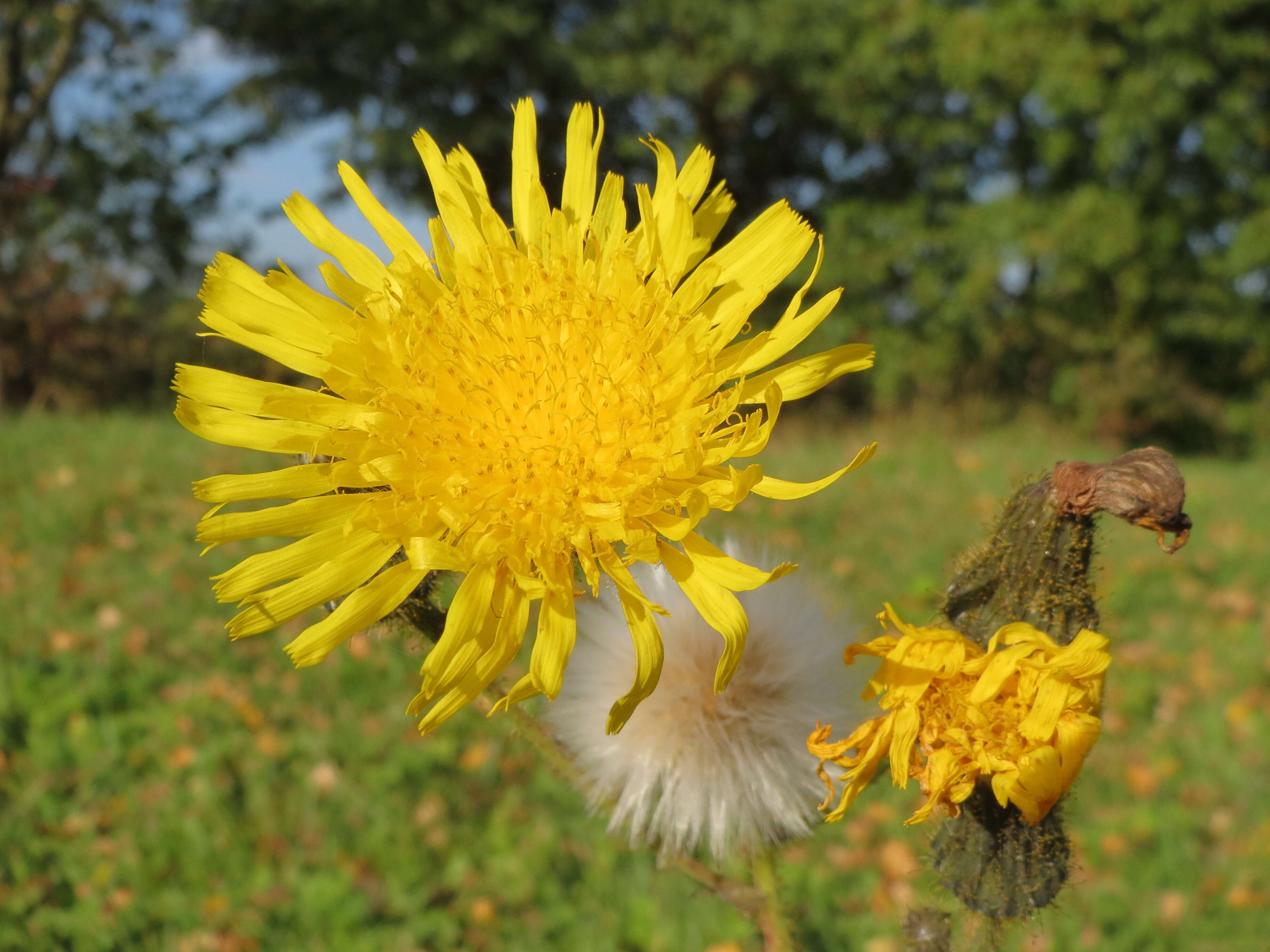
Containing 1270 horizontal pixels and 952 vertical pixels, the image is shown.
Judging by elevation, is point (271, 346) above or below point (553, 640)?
above

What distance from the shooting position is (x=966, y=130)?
12805 millimetres

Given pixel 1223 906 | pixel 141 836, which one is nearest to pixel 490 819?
pixel 141 836

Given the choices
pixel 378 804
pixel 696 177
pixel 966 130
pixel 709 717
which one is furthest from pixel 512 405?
pixel 966 130

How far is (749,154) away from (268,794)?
44.2 ft

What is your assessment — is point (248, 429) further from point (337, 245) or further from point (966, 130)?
point (966, 130)

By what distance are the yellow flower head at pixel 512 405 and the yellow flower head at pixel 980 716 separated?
0.21 meters

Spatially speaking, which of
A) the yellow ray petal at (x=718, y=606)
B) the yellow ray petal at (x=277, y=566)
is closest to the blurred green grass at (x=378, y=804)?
the yellow ray petal at (x=718, y=606)

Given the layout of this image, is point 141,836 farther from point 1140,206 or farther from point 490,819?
point 1140,206

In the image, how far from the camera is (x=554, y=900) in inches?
131

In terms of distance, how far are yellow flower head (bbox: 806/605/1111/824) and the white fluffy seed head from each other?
24cm

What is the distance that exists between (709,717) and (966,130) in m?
13.4

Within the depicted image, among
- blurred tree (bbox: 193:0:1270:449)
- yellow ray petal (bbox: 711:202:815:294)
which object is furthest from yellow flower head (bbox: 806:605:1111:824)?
blurred tree (bbox: 193:0:1270:449)

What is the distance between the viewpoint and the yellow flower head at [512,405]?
1.05 m

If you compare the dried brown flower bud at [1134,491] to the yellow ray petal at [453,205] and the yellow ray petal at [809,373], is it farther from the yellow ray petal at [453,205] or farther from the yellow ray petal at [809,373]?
the yellow ray petal at [453,205]
